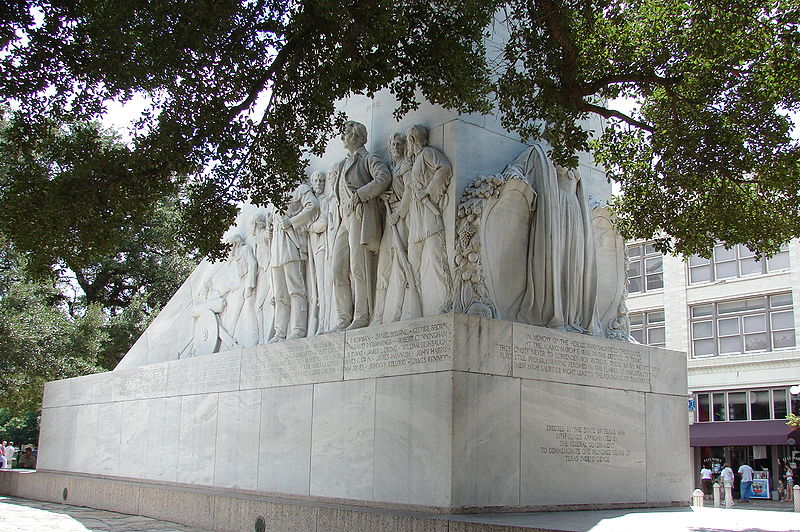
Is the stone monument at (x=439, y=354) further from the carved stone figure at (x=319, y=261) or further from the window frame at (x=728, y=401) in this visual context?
the window frame at (x=728, y=401)

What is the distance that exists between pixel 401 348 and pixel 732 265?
26300 millimetres

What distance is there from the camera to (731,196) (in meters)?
11.7

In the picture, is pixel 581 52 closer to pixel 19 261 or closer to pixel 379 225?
pixel 379 225

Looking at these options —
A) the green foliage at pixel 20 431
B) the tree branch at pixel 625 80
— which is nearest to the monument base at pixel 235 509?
the tree branch at pixel 625 80

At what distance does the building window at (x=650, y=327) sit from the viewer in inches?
1406

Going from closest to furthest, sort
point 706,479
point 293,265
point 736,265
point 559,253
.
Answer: point 559,253, point 293,265, point 706,479, point 736,265

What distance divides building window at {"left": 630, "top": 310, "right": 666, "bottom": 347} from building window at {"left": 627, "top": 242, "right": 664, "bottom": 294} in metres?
1.04

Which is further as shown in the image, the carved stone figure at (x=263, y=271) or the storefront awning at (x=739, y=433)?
the storefront awning at (x=739, y=433)

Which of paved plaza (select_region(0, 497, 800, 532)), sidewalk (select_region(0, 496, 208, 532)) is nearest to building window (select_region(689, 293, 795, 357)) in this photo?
paved plaza (select_region(0, 497, 800, 532))

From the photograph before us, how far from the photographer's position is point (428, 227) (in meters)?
11.3

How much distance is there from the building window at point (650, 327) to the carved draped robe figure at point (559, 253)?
81.5 feet

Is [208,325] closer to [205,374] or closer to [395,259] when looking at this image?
[205,374]

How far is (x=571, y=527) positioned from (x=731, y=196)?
5.77 m

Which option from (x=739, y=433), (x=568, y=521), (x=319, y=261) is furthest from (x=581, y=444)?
(x=739, y=433)
